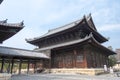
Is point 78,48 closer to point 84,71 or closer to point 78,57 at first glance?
point 78,57

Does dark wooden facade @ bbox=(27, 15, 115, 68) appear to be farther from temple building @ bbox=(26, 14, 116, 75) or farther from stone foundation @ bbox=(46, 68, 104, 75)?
stone foundation @ bbox=(46, 68, 104, 75)

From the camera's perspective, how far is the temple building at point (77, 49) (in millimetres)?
24906

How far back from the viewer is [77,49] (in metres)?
26.0

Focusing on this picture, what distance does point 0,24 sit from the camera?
14023mm

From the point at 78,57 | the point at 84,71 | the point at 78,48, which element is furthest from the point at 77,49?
the point at 84,71

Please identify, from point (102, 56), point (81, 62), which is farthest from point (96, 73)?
point (102, 56)

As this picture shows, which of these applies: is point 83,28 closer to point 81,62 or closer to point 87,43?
point 87,43

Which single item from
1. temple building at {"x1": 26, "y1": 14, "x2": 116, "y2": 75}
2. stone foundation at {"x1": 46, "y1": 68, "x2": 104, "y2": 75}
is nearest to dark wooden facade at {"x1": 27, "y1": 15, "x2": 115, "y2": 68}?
temple building at {"x1": 26, "y1": 14, "x2": 116, "y2": 75}

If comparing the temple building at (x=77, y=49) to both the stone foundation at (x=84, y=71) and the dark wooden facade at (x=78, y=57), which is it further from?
the stone foundation at (x=84, y=71)

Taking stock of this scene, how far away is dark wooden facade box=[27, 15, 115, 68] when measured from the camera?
24.9 m

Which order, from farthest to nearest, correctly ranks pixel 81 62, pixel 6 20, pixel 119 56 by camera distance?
pixel 119 56, pixel 81 62, pixel 6 20

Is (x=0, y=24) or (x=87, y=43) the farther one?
(x=87, y=43)

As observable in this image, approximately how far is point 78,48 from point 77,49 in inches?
11.0

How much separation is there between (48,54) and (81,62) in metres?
7.60
